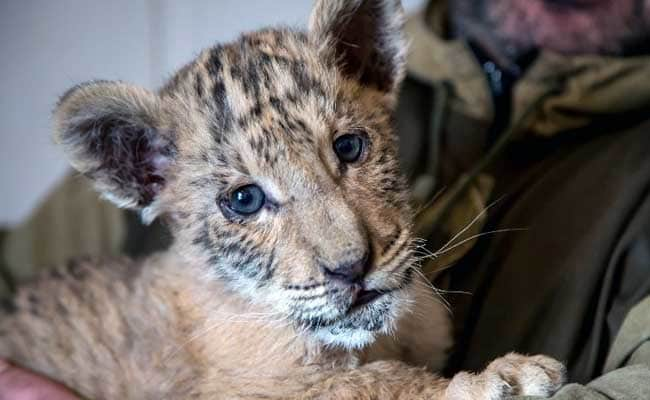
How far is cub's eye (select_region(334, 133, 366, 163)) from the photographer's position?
1446 millimetres

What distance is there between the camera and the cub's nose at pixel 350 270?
4.11 feet

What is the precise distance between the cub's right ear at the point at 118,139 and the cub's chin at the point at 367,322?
491mm

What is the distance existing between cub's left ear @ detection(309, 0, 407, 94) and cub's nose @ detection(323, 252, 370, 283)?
50cm

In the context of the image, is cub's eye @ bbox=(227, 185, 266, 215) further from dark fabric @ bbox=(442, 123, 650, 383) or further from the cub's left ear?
dark fabric @ bbox=(442, 123, 650, 383)

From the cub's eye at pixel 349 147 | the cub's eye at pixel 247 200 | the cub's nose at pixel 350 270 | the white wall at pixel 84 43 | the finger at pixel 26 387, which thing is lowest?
the finger at pixel 26 387

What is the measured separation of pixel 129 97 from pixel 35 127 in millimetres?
2581

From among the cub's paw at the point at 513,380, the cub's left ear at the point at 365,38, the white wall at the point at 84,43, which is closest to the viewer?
the cub's paw at the point at 513,380

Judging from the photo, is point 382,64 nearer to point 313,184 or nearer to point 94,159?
point 313,184

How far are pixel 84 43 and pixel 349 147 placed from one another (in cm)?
270

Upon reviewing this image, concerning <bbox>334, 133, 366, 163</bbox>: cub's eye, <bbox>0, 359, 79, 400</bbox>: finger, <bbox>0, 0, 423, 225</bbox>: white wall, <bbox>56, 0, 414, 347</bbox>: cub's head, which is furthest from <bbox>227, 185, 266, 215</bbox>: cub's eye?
<bbox>0, 0, 423, 225</bbox>: white wall

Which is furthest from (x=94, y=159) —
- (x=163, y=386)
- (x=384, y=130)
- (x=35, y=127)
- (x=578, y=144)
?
(x=35, y=127)

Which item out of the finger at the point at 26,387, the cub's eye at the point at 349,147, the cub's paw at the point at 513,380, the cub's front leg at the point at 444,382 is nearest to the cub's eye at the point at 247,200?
the cub's eye at the point at 349,147

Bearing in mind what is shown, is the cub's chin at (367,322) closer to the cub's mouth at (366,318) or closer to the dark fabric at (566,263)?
the cub's mouth at (366,318)

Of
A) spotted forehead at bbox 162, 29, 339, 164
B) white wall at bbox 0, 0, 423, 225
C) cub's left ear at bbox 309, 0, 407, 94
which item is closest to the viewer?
spotted forehead at bbox 162, 29, 339, 164
